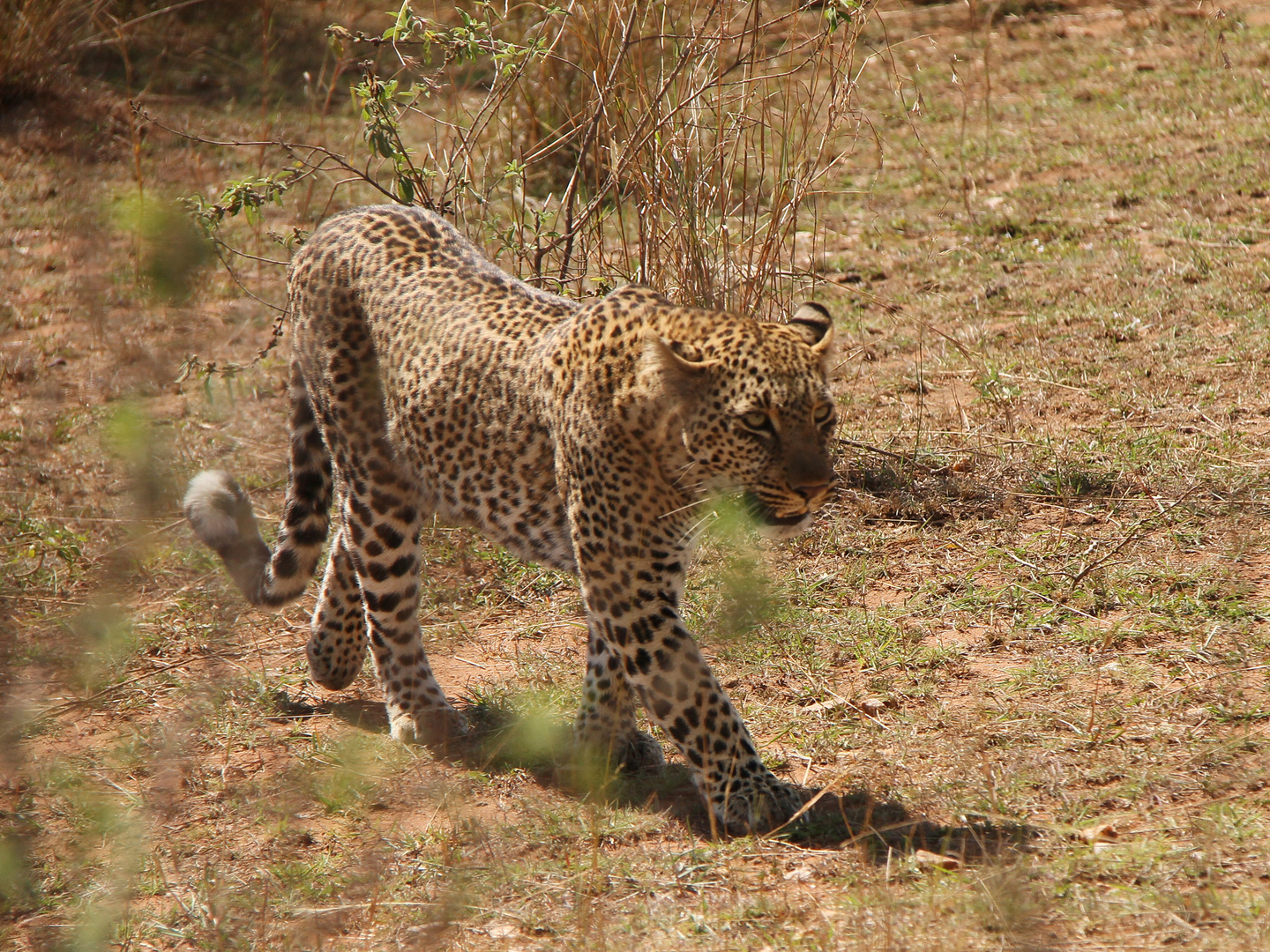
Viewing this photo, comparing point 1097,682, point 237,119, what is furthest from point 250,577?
point 237,119

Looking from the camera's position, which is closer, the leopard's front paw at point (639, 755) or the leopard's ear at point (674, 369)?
the leopard's ear at point (674, 369)

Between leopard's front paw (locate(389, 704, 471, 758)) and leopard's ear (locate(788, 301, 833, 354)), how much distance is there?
2.08 m

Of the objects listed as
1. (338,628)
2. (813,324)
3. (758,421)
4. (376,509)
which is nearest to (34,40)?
(338,628)

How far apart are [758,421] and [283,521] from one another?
2526 mm

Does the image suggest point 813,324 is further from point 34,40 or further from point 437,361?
point 34,40

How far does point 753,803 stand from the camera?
15.3ft

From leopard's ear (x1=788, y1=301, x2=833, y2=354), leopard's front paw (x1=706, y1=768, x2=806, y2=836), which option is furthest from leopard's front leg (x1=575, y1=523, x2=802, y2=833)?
leopard's ear (x1=788, y1=301, x2=833, y2=354)

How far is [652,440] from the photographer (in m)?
4.73

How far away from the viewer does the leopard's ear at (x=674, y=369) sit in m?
4.56

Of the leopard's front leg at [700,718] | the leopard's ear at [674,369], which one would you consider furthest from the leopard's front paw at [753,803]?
the leopard's ear at [674,369]

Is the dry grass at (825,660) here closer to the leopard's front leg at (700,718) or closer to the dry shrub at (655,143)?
the leopard's front leg at (700,718)

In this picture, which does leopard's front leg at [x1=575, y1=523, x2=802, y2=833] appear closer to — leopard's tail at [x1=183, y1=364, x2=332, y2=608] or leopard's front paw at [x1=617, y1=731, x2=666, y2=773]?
leopard's front paw at [x1=617, y1=731, x2=666, y2=773]

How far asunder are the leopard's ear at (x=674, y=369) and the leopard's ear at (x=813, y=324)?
482 millimetres

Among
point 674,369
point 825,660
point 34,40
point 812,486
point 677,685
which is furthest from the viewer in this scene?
point 34,40
